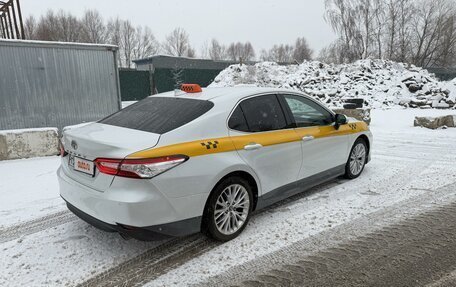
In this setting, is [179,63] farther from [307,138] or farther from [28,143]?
[307,138]

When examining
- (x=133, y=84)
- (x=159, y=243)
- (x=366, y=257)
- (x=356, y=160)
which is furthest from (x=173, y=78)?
(x=366, y=257)

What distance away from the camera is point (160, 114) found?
11.7ft

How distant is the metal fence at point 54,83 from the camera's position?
9.30 metres

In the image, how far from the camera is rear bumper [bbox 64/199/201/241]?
9.43 feet

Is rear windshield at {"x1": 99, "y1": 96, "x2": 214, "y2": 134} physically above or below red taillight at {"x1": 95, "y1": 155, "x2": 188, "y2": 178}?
above

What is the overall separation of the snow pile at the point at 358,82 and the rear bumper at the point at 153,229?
15.7 m

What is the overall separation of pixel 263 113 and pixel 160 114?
1172mm

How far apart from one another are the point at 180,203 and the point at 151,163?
46cm

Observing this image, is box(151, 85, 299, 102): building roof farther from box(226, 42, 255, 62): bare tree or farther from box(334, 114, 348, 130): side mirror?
box(226, 42, 255, 62): bare tree

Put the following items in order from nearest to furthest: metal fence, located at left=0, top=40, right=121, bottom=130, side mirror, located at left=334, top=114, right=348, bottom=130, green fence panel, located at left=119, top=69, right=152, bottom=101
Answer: side mirror, located at left=334, top=114, right=348, bottom=130
metal fence, located at left=0, top=40, right=121, bottom=130
green fence panel, located at left=119, top=69, right=152, bottom=101

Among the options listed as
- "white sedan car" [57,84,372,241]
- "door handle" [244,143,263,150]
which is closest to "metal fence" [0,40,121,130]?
"white sedan car" [57,84,372,241]

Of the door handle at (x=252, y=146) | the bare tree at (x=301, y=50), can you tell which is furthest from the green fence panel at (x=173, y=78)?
the bare tree at (x=301, y=50)

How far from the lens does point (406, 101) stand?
17.4 metres

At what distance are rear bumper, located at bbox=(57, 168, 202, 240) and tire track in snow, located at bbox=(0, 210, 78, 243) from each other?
1.07 metres
